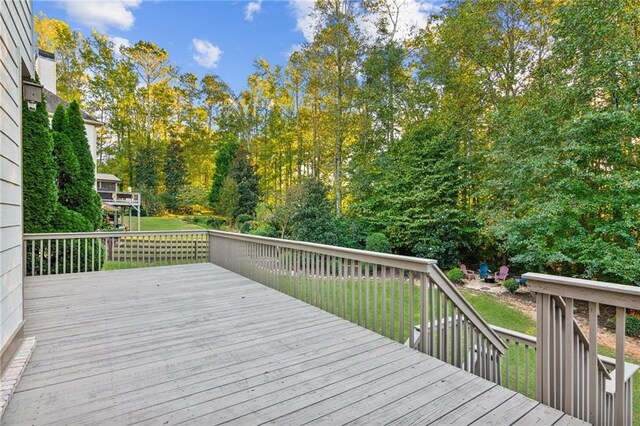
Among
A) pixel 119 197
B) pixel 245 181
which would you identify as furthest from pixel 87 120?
pixel 245 181

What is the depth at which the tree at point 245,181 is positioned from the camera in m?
20.2

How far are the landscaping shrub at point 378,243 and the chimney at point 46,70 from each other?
14006 millimetres

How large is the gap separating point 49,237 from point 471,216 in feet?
38.1

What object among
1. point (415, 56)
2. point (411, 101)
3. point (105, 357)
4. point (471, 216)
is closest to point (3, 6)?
point (105, 357)

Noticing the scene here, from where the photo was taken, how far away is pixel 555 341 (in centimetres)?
191

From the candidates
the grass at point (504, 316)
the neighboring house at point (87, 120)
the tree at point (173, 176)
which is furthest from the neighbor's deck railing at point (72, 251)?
the tree at point (173, 176)

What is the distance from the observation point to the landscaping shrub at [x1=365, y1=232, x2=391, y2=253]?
1110 cm

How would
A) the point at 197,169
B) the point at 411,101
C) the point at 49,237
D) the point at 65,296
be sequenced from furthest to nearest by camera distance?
the point at 197,169 < the point at 411,101 < the point at 49,237 < the point at 65,296

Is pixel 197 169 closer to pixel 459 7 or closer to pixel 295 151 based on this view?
pixel 295 151

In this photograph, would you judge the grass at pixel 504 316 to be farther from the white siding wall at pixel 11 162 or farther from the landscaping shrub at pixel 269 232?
the landscaping shrub at pixel 269 232

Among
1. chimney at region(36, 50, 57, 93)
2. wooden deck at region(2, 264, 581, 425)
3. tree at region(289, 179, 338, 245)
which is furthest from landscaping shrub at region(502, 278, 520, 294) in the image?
chimney at region(36, 50, 57, 93)

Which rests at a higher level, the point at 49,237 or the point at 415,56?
the point at 415,56

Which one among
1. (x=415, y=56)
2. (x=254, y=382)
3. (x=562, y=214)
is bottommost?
(x=254, y=382)

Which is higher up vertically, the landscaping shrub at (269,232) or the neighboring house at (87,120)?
the neighboring house at (87,120)
